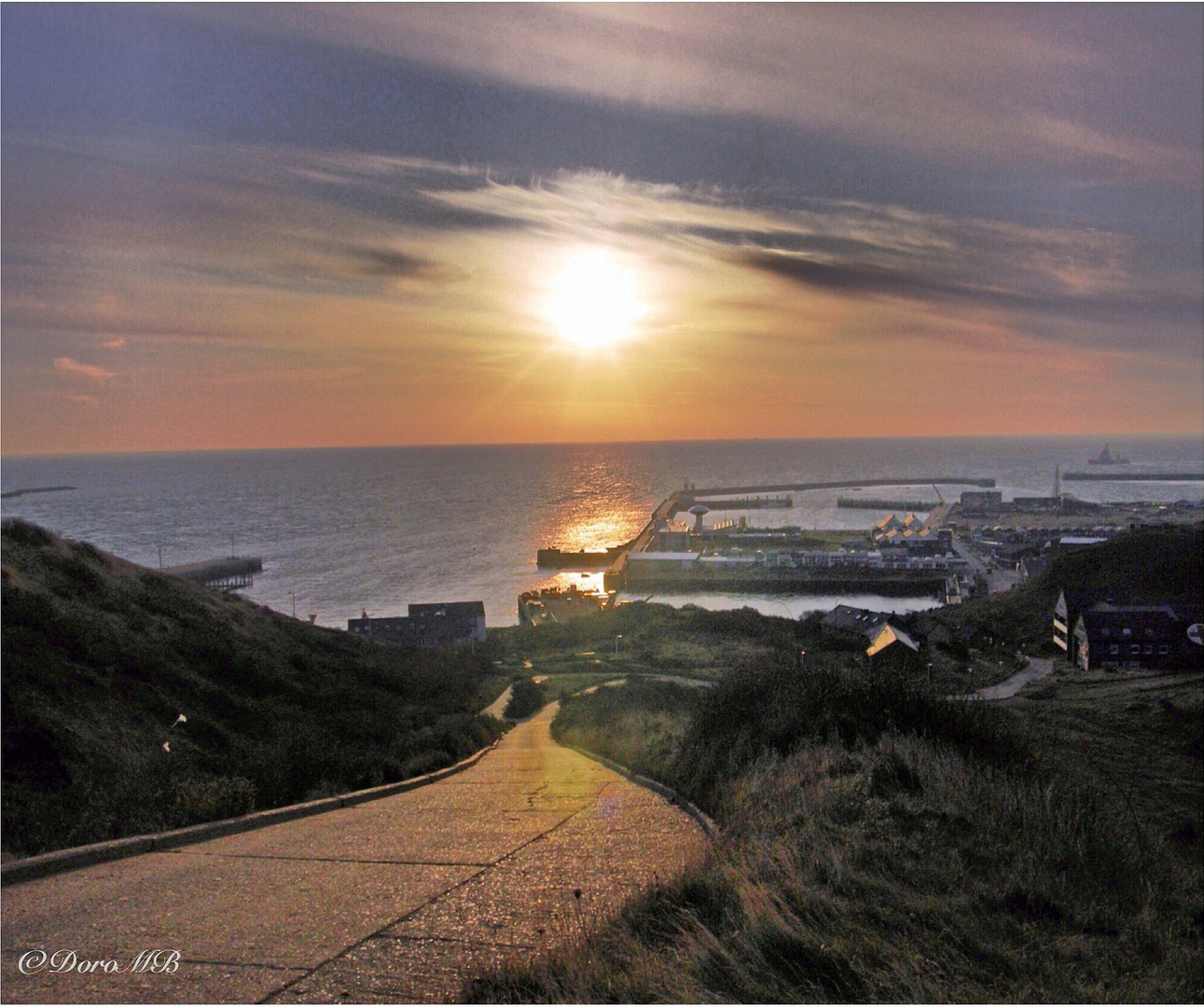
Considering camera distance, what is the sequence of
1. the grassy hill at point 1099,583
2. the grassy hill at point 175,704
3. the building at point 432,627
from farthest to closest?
the building at point 432,627 → the grassy hill at point 1099,583 → the grassy hill at point 175,704

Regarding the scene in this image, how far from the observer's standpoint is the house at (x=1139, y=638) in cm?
1852

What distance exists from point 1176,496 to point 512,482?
77.4 metres

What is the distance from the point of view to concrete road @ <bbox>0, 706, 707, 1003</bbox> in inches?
130

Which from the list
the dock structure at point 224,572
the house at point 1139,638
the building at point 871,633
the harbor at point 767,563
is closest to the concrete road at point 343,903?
the building at point 871,633

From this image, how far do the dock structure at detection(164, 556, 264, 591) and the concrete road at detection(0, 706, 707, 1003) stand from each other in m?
37.6

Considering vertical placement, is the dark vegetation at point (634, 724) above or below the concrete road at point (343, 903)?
below

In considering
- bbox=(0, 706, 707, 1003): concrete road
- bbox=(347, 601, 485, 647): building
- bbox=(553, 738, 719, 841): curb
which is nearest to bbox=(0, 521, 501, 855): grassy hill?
bbox=(0, 706, 707, 1003): concrete road

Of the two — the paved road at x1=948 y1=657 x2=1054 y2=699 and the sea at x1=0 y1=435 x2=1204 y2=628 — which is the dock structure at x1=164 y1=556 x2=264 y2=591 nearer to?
the sea at x1=0 y1=435 x2=1204 y2=628

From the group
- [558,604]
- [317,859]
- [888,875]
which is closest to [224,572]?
[558,604]

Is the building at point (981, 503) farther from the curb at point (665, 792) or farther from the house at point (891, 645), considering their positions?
the curb at point (665, 792)

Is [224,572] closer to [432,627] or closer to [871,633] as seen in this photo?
[432,627]

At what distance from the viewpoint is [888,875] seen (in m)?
3.67

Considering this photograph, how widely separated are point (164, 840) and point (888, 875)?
442 cm

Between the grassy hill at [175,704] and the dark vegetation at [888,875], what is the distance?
357 cm
